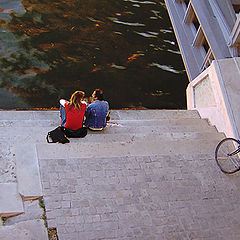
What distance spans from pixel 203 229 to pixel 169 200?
2.05 feet

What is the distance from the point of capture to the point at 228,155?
6781 mm

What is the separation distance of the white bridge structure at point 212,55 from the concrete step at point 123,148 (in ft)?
3.13

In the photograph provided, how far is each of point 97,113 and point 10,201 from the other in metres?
2.88

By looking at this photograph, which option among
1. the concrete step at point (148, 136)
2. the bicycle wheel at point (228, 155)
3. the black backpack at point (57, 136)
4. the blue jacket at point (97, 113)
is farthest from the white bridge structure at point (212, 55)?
the black backpack at point (57, 136)

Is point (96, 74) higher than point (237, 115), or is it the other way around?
point (237, 115)

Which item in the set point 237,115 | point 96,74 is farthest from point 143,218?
point 96,74

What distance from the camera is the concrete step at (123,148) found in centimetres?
606

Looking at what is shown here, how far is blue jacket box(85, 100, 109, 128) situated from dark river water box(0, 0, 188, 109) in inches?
126

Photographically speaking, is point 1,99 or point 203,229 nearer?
point 203,229

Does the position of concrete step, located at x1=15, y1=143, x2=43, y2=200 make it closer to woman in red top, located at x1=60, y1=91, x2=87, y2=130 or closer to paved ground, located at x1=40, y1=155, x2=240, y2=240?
paved ground, located at x1=40, y1=155, x2=240, y2=240

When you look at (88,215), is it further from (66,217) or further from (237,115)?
(237,115)

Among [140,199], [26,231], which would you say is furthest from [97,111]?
[26,231]

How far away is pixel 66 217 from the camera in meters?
4.94

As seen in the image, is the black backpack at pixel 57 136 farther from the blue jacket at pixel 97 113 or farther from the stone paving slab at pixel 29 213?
the stone paving slab at pixel 29 213
